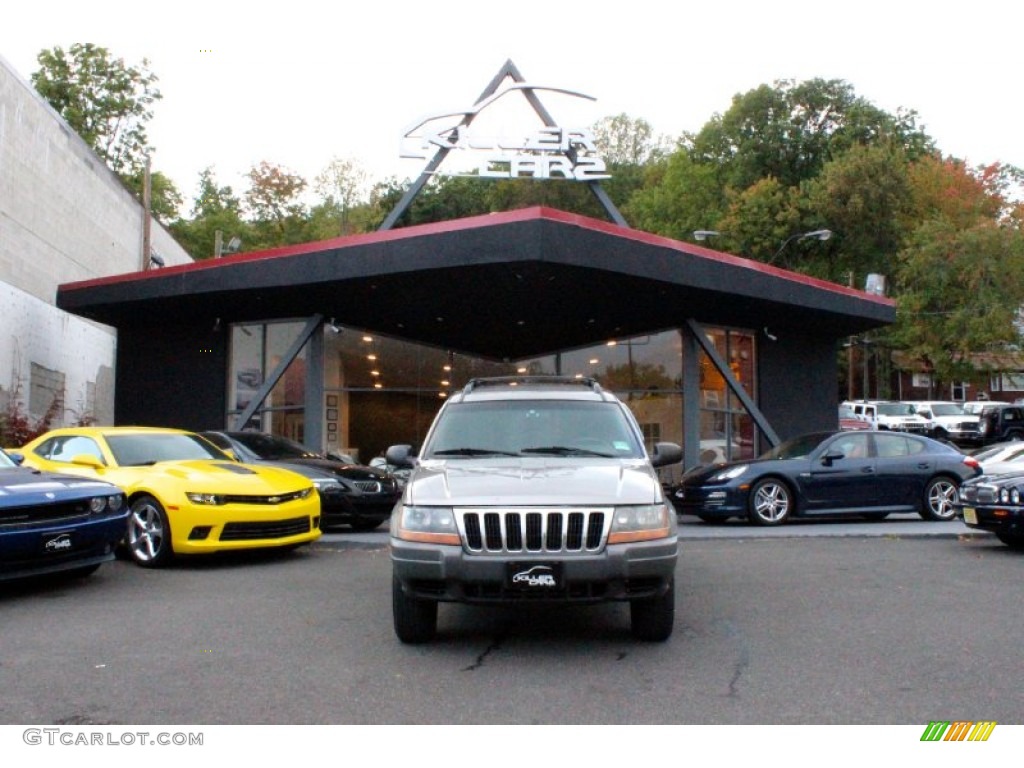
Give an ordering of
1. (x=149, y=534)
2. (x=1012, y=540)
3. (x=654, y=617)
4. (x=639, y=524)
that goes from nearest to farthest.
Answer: (x=639, y=524), (x=654, y=617), (x=149, y=534), (x=1012, y=540)

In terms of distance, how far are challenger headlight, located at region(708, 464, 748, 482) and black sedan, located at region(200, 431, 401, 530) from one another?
4.41 meters

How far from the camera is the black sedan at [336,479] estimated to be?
12.2 meters

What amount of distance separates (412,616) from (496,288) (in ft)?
33.0

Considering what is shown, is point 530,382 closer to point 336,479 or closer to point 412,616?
point 412,616

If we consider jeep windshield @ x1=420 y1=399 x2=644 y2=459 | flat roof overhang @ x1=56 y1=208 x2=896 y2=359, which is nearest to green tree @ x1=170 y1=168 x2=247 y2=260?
flat roof overhang @ x1=56 y1=208 x2=896 y2=359

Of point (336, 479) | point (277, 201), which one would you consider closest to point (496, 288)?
point (336, 479)

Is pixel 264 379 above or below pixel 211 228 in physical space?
below

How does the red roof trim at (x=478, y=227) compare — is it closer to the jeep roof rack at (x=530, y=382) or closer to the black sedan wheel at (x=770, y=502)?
the black sedan wheel at (x=770, y=502)

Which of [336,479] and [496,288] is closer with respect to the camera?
[336,479]

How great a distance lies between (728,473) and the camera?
44.3 ft

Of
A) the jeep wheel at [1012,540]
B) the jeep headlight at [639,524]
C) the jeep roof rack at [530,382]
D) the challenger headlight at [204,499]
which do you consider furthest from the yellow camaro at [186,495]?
the jeep wheel at [1012,540]

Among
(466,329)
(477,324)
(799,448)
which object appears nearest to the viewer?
(799,448)

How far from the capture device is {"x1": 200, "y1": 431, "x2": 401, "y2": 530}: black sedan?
12.2 m

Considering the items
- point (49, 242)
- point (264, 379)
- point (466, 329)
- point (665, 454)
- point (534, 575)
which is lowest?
point (534, 575)
